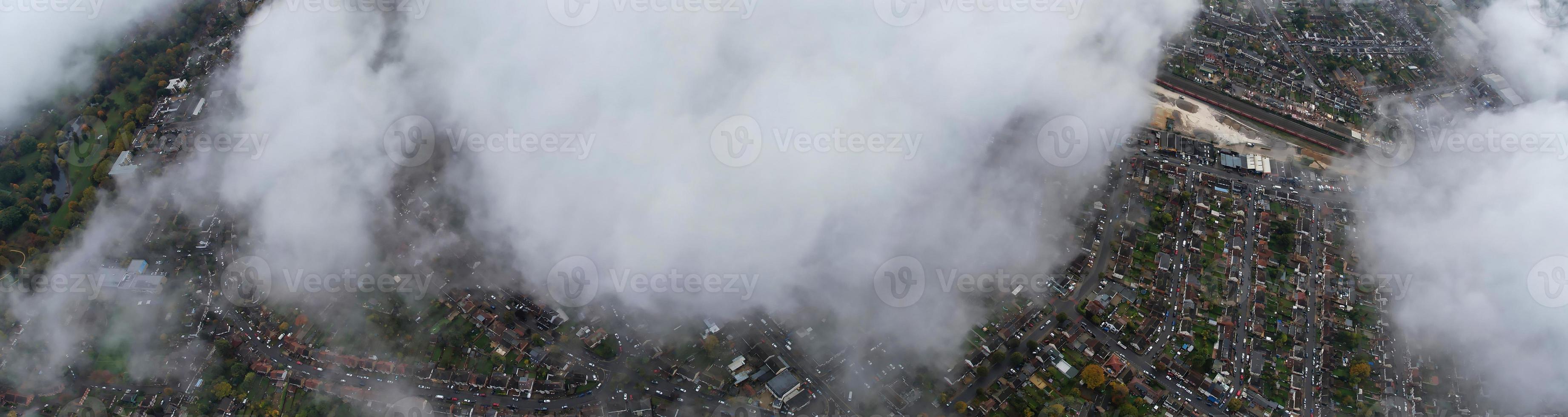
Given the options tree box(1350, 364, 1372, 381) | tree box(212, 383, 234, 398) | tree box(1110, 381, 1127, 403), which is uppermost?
tree box(1350, 364, 1372, 381)

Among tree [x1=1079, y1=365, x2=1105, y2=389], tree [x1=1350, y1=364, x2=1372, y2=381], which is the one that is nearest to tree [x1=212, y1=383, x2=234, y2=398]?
tree [x1=1079, y1=365, x2=1105, y2=389]

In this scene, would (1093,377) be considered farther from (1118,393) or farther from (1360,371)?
(1360,371)

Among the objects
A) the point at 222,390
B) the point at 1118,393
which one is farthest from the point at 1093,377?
the point at 222,390

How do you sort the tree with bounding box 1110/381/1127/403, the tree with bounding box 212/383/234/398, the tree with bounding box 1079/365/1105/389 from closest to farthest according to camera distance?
1. the tree with bounding box 1110/381/1127/403
2. the tree with bounding box 1079/365/1105/389
3. the tree with bounding box 212/383/234/398

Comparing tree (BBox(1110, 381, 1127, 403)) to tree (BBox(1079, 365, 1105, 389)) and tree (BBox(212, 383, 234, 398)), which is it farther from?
tree (BBox(212, 383, 234, 398))

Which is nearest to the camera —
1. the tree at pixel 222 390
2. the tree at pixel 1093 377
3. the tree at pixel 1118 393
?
the tree at pixel 1118 393

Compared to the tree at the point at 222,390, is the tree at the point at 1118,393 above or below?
above

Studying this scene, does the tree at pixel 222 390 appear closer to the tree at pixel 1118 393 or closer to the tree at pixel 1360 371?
the tree at pixel 1118 393

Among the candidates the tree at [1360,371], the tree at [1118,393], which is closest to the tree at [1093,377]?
the tree at [1118,393]

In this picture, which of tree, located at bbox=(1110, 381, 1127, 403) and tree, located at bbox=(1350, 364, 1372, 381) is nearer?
tree, located at bbox=(1110, 381, 1127, 403)

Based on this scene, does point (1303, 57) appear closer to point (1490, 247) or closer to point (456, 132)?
point (1490, 247)
